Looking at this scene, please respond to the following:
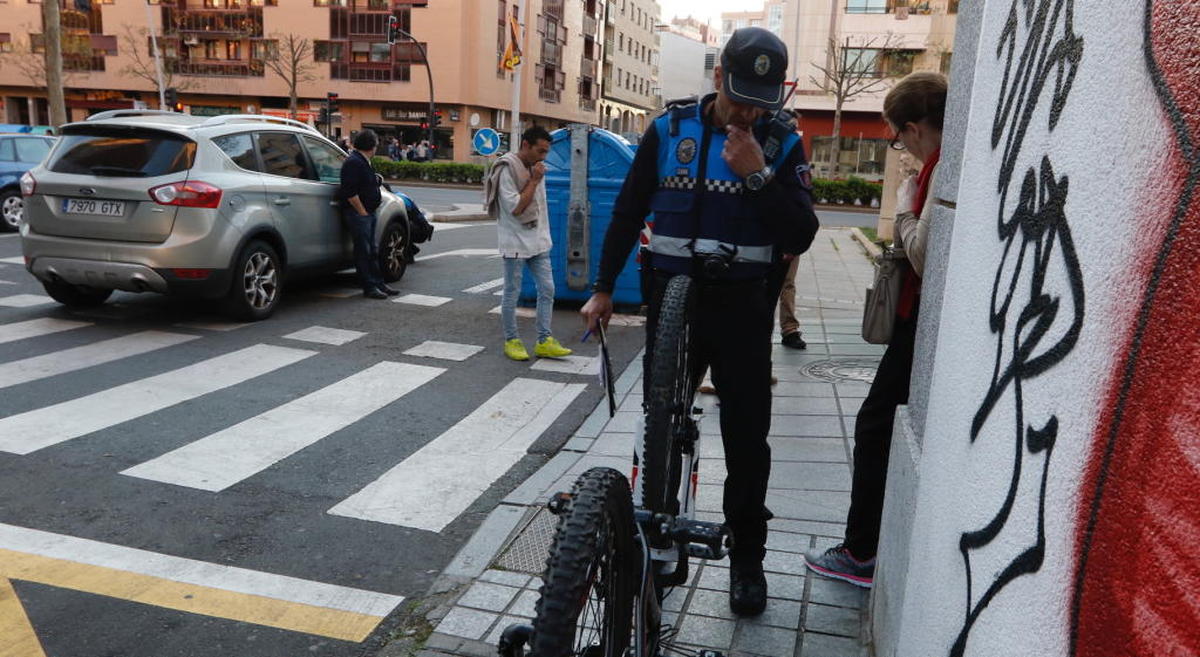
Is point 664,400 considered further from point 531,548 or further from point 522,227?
point 522,227

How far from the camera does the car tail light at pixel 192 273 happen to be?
25.5 feet

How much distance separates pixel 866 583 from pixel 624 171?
22.1 feet

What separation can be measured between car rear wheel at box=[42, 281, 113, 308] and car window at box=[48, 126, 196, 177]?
1.12m

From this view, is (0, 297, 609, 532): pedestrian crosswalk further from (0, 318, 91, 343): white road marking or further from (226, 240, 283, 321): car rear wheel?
(226, 240, 283, 321): car rear wheel

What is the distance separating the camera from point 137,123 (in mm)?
8008

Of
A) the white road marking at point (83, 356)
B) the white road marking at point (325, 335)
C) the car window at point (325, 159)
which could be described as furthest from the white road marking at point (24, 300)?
the car window at point (325, 159)

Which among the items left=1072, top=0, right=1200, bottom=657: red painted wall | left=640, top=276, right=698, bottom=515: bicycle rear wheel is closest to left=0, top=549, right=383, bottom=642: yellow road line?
left=640, top=276, right=698, bottom=515: bicycle rear wheel

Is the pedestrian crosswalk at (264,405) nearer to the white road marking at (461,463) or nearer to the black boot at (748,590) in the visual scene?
the white road marking at (461,463)

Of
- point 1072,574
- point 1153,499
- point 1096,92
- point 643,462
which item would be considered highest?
point 1096,92

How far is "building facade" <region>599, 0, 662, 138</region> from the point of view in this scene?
266 ft

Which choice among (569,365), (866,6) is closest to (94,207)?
(569,365)

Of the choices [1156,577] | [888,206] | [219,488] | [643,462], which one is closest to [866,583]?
[643,462]

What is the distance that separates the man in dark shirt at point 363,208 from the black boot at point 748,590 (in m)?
7.38

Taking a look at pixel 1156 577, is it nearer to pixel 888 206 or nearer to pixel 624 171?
pixel 624 171
